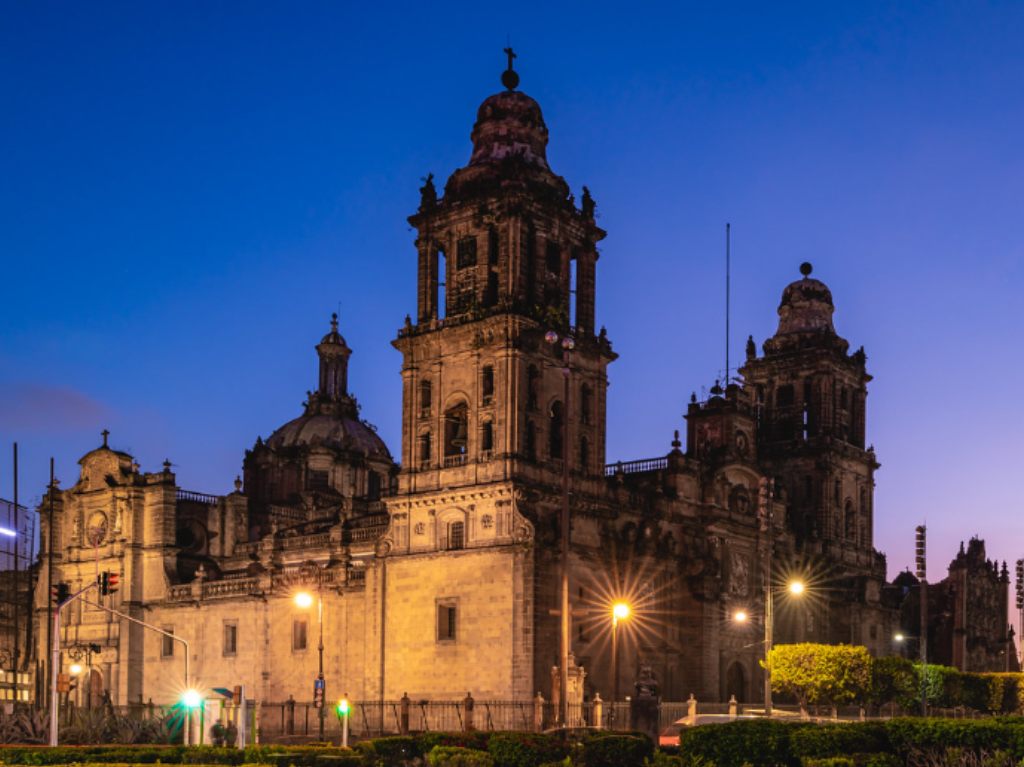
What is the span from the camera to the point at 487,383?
199 ft

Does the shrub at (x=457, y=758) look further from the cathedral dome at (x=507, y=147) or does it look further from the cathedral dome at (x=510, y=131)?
the cathedral dome at (x=510, y=131)

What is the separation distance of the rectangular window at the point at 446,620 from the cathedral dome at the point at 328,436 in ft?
103

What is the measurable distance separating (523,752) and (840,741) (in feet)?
24.2

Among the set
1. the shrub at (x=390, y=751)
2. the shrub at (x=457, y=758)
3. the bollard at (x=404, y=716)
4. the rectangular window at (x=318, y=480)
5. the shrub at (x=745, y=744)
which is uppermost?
the rectangular window at (x=318, y=480)

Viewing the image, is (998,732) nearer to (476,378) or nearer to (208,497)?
(476,378)

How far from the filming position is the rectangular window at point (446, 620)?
195ft

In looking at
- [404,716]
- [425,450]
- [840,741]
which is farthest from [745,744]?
[425,450]

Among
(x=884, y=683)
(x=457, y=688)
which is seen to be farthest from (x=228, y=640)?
(x=884, y=683)

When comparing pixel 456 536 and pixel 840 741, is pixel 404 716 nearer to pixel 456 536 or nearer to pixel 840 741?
pixel 456 536

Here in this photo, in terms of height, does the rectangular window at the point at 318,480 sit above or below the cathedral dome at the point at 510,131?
below

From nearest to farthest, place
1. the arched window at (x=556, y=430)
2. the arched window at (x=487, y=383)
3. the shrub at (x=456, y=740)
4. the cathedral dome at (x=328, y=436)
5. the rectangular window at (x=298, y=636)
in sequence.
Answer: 1. the shrub at (x=456, y=740)
2. the arched window at (x=487, y=383)
3. the arched window at (x=556, y=430)
4. the rectangular window at (x=298, y=636)
5. the cathedral dome at (x=328, y=436)

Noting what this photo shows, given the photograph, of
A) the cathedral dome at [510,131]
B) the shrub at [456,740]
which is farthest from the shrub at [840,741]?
→ the cathedral dome at [510,131]

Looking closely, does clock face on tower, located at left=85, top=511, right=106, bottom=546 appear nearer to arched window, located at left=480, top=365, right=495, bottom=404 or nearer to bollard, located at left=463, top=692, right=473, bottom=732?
arched window, located at left=480, top=365, right=495, bottom=404

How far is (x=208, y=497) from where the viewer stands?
83938 millimetres
